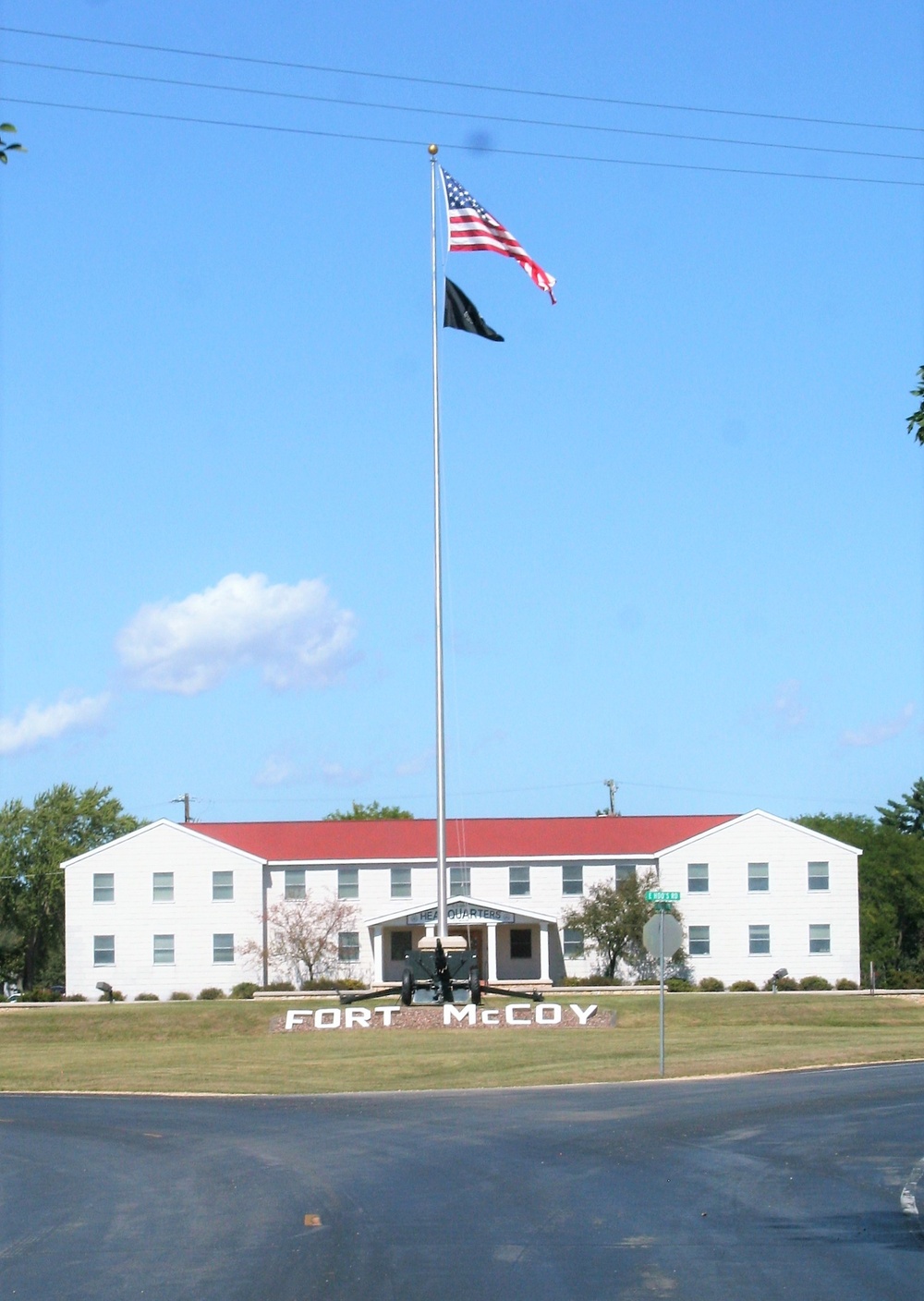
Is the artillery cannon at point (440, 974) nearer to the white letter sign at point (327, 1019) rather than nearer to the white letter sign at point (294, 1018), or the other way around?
the white letter sign at point (327, 1019)

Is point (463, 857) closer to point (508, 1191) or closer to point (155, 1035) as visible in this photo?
point (155, 1035)

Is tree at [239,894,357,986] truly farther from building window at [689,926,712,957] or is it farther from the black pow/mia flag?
the black pow/mia flag

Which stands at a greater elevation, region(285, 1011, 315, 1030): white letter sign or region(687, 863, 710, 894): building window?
region(687, 863, 710, 894): building window

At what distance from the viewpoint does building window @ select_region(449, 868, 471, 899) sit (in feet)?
205

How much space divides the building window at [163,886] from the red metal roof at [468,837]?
2.51m

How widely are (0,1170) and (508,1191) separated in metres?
5.57

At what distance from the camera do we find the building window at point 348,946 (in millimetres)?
60656

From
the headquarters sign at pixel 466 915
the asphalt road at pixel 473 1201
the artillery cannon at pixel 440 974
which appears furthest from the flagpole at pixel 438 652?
the headquarters sign at pixel 466 915

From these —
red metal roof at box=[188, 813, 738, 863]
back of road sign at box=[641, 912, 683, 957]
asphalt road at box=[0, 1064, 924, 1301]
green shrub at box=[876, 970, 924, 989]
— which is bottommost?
green shrub at box=[876, 970, 924, 989]

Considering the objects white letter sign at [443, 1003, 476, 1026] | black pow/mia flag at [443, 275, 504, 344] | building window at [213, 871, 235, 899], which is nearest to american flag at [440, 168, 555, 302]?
black pow/mia flag at [443, 275, 504, 344]

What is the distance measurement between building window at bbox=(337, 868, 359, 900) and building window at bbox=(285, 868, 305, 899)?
4.71 feet

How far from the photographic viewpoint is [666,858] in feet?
201

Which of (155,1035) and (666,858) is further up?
(666,858)

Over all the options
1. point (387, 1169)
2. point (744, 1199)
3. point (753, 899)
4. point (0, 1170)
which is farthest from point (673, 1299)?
point (753, 899)
